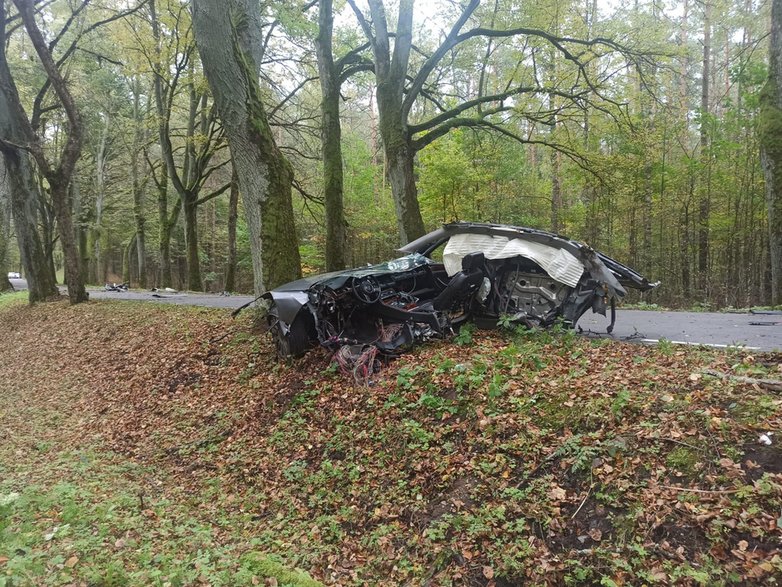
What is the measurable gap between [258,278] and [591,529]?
6886 millimetres

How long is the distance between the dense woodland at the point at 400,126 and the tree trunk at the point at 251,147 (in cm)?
3

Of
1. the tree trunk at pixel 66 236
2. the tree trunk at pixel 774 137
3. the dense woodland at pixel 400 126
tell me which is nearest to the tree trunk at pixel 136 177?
the dense woodland at pixel 400 126

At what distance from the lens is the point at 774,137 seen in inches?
425

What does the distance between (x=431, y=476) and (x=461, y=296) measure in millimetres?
3262

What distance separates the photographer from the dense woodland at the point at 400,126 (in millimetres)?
10867

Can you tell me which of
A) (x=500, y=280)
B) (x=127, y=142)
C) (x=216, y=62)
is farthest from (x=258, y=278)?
(x=127, y=142)

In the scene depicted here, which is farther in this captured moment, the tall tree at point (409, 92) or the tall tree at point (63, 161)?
the tall tree at point (63, 161)

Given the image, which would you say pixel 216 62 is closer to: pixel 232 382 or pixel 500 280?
pixel 232 382

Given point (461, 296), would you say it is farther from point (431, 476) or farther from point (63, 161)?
point (63, 161)

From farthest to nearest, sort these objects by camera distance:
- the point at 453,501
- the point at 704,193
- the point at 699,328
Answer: the point at 704,193 < the point at 699,328 < the point at 453,501

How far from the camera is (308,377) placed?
6.65 m

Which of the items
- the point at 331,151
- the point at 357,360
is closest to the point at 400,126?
the point at 331,151

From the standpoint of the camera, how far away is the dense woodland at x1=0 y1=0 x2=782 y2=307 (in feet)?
35.7

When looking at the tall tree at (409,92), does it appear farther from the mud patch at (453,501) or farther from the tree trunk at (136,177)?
the tree trunk at (136,177)
